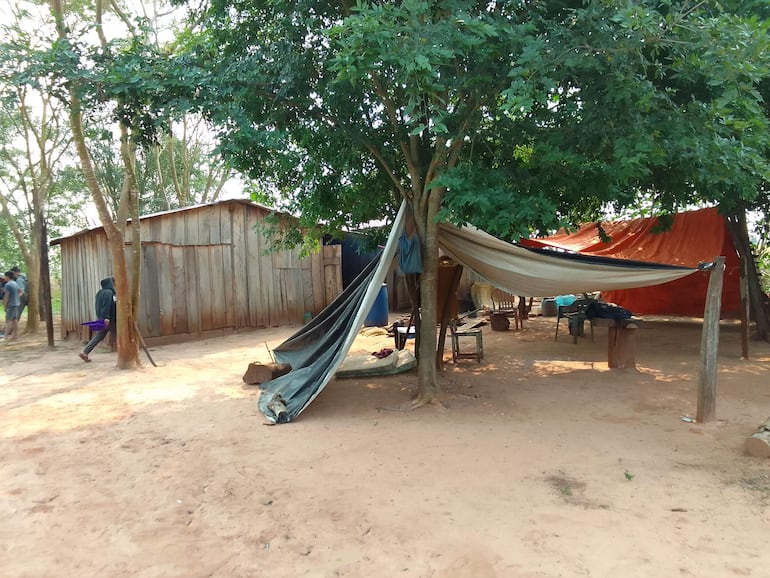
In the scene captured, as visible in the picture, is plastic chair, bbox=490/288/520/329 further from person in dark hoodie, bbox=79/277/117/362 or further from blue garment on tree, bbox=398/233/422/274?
person in dark hoodie, bbox=79/277/117/362

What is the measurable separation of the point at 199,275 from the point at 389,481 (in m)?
8.76

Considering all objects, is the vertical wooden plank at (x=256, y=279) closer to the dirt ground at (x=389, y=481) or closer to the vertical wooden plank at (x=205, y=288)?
the vertical wooden plank at (x=205, y=288)

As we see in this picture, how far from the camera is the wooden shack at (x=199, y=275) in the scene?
10.6 metres

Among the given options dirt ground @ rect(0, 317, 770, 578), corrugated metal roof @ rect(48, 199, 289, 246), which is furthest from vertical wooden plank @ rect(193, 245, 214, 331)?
dirt ground @ rect(0, 317, 770, 578)

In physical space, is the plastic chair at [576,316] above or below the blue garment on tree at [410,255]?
below

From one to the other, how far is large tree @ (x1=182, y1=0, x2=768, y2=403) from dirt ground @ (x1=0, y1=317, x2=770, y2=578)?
1296 millimetres

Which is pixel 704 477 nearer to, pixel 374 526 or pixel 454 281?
pixel 374 526

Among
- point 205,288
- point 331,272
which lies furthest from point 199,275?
point 331,272

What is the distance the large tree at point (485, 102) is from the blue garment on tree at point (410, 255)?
7.3 inches

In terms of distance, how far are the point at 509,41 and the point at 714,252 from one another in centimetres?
638

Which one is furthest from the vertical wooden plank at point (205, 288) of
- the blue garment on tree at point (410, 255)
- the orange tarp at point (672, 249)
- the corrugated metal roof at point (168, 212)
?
the blue garment on tree at point (410, 255)

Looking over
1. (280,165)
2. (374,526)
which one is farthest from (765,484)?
(280,165)

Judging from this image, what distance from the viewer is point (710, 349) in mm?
4879

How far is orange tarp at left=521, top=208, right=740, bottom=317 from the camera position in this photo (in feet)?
29.7
